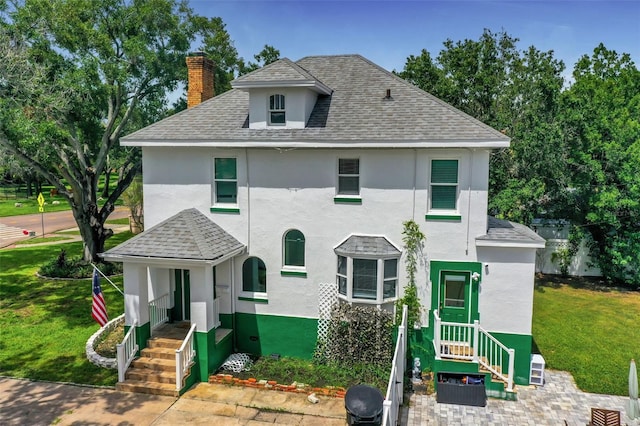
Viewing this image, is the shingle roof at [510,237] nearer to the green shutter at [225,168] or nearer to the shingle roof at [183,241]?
the shingle roof at [183,241]

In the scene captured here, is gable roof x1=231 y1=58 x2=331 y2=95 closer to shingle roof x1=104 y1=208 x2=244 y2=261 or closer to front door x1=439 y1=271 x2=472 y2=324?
shingle roof x1=104 y1=208 x2=244 y2=261

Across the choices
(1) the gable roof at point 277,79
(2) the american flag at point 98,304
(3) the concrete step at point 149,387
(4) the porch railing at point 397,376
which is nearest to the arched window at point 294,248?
(4) the porch railing at point 397,376

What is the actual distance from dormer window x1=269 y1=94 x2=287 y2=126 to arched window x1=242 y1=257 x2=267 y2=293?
4427 mm

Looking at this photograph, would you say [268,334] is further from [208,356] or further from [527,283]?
[527,283]

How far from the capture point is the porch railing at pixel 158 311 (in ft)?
46.1

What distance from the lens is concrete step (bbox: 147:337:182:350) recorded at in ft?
43.4

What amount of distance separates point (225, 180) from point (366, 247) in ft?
16.5

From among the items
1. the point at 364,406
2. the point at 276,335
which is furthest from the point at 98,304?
the point at 364,406

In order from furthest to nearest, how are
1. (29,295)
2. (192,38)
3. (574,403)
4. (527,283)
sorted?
(192,38) → (29,295) → (527,283) → (574,403)

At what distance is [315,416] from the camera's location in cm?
1112

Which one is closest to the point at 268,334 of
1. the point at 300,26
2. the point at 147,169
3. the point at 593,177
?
the point at 147,169

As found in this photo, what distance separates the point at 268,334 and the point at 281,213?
Result: 3.93 meters

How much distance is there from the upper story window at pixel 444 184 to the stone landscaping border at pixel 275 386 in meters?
5.92

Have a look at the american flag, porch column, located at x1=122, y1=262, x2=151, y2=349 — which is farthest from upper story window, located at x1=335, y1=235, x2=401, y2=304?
the american flag
